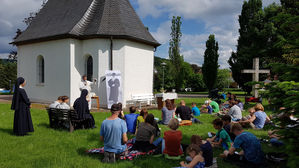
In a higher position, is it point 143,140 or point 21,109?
point 21,109

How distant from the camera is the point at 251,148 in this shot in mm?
4602

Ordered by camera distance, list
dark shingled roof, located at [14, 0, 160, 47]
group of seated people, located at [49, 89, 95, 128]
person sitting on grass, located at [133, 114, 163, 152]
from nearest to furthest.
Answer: person sitting on grass, located at [133, 114, 163, 152]
group of seated people, located at [49, 89, 95, 128]
dark shingled roof, located at [14, 0, 160, 47]

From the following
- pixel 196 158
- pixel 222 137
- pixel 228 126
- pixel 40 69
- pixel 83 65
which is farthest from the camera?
pixel 40 69

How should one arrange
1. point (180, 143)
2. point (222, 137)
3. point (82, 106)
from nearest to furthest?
point (180, 143)
point (222, 137)
point (82, 106)

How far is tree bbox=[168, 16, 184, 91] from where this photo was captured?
4175cm

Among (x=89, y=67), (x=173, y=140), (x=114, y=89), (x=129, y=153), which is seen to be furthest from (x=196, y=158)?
(x=89, y=67)

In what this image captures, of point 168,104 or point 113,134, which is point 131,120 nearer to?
point 168,104

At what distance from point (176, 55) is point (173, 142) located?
125 ft

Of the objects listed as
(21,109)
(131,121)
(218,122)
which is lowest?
(131,121)

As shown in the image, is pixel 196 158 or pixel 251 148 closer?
pixel 196 158

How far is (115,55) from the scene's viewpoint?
1512 cm

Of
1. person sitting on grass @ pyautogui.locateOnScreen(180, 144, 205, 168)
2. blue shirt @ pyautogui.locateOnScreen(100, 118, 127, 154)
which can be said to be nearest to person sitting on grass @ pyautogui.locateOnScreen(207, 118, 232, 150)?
person sitting on grass @ pyautogui.locateOnScreen(180, 144, 205, 168)

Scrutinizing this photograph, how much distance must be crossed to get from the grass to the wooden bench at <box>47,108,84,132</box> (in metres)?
0.29

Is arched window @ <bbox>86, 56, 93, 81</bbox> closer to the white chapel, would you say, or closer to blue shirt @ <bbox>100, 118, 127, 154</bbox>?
the white chapel
